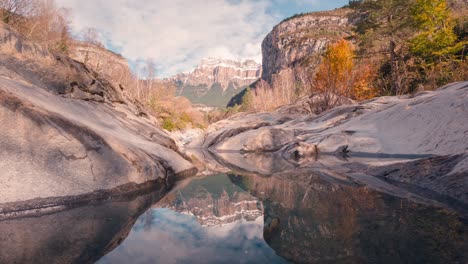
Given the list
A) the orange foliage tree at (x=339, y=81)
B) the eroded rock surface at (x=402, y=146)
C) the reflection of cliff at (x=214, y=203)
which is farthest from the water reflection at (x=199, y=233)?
the orange foliage tree at (x=339, y=81)

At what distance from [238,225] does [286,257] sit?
1.07m

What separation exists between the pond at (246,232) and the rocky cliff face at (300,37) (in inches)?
3605

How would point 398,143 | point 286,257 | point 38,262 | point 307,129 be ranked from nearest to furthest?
point 38,262 < point 286,257 < point 398,143 < point 307,129

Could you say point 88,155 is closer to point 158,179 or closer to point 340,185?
point 158,179

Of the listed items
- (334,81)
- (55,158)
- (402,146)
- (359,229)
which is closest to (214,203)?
(359,229)

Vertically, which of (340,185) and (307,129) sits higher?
(307,129)

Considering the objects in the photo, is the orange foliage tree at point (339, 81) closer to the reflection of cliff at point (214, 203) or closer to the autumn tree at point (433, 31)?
the autumn tree at point (433, 31)

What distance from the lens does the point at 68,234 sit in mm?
2795

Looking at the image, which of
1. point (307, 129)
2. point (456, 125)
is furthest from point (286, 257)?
point (307, 129)

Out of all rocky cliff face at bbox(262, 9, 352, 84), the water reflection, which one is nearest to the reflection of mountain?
the water reflection

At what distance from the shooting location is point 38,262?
7.09 ft

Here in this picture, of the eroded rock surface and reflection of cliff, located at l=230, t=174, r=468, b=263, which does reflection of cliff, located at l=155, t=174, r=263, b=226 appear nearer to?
reflection of cliff, located at l=230, t=174, r=468, b=263

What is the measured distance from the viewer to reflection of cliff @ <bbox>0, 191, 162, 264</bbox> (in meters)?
2.29

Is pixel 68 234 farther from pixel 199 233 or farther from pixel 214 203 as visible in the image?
pixel 214 203
